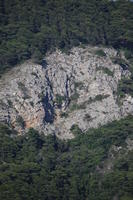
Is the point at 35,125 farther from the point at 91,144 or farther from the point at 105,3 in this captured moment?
the point at 105,3

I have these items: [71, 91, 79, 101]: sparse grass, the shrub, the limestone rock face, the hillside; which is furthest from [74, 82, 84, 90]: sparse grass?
the shrub

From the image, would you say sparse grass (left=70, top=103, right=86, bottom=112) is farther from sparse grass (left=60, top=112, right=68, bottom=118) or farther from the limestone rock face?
sparse grass (left=60, top=112, right=68, bottom=118)

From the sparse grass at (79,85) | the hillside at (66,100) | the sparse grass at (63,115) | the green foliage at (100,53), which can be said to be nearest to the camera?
the hillside at (66,100)

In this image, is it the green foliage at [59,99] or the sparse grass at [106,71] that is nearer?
the green foliage at [59,99]

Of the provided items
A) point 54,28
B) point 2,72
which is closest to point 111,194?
point 2,72

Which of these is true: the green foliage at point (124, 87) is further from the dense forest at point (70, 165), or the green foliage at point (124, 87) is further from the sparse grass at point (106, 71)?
the dense forest at point (70, 165)

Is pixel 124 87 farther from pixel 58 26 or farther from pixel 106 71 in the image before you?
pixel 58 26

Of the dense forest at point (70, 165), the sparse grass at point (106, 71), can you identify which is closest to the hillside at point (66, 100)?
the dense forest at point (70, 165)
